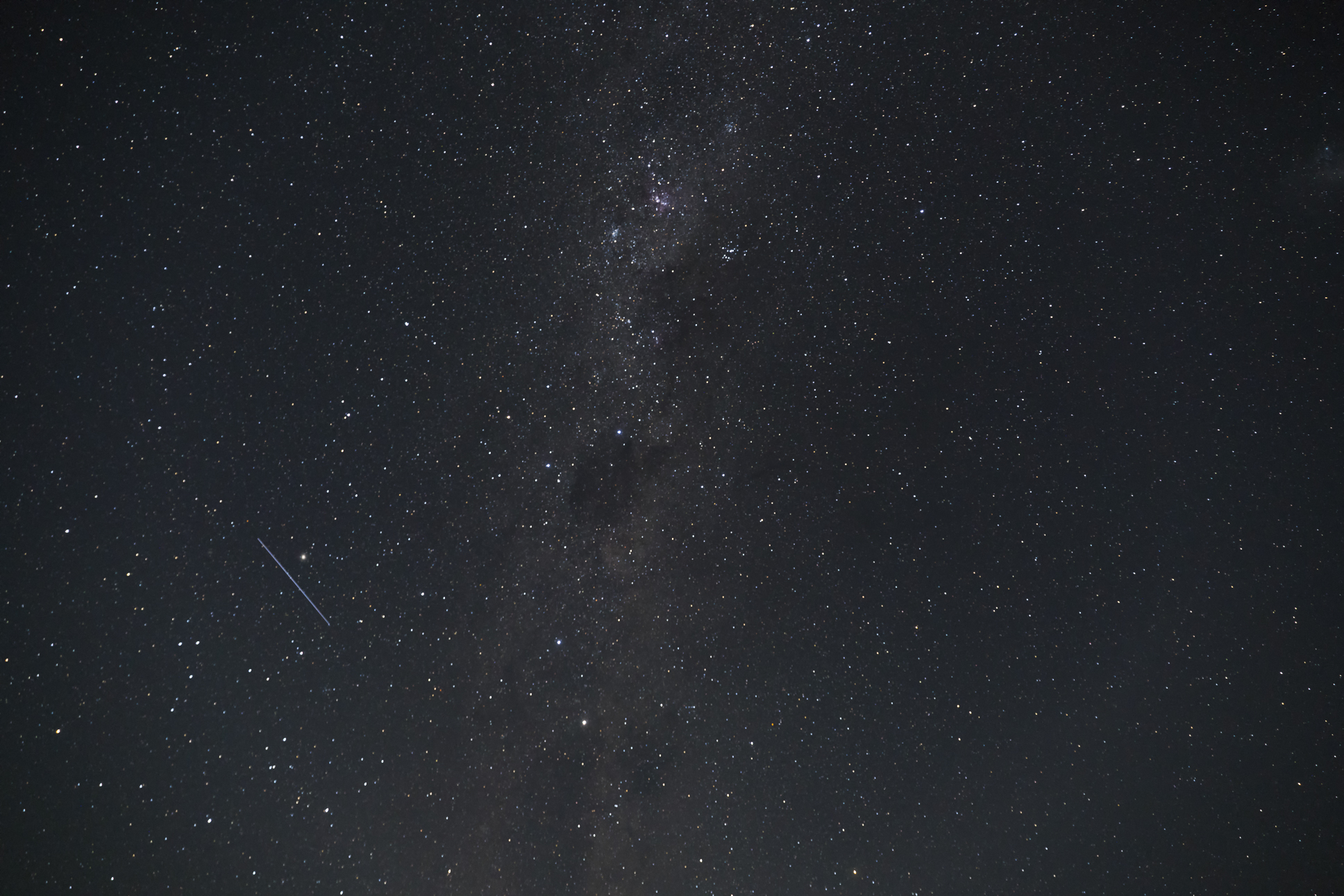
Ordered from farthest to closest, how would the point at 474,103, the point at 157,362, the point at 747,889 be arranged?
the point at 747,889, the point at 474,103, the point at 157,362

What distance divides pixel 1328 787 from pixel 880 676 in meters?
1.29

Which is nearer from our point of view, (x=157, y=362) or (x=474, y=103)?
(x=157, y=362)

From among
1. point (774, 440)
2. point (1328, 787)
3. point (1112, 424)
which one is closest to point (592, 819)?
point (774, 440)

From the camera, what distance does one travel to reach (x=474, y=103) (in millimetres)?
1765

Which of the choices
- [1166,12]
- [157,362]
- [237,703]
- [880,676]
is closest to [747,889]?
[880,676]

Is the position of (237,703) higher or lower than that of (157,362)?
lower

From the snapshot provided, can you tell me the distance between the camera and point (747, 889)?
189cm

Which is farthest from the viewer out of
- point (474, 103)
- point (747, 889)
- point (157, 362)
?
point (747, 889)

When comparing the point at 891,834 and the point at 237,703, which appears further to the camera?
the point at 891,834

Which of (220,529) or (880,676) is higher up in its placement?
(220,529)

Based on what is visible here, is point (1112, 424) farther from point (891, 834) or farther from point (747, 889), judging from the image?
point (747, 889)

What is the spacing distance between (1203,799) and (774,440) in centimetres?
156

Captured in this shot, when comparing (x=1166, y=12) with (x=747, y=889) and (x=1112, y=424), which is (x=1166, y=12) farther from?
(x=747, y=889)

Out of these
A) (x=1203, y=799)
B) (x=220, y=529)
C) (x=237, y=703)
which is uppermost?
(x=220, y=529)
